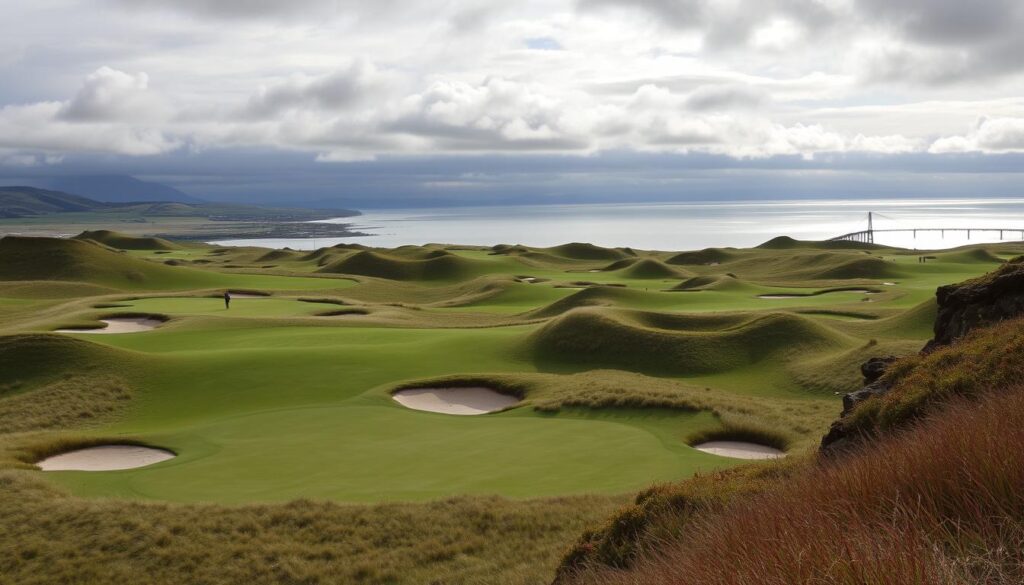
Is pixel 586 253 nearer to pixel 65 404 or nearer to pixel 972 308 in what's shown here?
pixel 65 404

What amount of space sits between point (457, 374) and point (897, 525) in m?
26.1

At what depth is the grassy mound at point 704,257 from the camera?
4377 inches

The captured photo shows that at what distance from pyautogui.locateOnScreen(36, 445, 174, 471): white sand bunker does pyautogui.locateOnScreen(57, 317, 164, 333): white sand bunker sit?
Result: 23.0 m

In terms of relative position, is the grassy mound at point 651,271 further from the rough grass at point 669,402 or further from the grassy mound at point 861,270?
the rough grass at point 669,402

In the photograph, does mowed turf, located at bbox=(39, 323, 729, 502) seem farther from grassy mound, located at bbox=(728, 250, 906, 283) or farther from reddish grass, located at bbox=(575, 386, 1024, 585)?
grassy mound, located at bbox=(728, 250, 906, 283)

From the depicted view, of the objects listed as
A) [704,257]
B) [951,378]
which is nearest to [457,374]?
[951,378]

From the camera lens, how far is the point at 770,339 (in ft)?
115

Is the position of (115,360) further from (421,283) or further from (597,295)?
(421,283)

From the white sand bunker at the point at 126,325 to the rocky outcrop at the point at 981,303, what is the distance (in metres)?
39.7

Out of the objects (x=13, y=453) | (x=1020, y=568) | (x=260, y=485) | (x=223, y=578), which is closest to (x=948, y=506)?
(x=1020, y=568)

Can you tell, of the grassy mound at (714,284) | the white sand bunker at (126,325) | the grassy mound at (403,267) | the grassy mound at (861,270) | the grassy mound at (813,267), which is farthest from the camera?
the grassy mound at (403,267)

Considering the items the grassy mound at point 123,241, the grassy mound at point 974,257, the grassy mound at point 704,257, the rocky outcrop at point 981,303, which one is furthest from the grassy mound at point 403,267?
the rocky outcrop at point 981,303

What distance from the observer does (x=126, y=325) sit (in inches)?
1777

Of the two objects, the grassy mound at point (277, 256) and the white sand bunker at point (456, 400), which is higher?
the grassy mound at point (277, 256)
